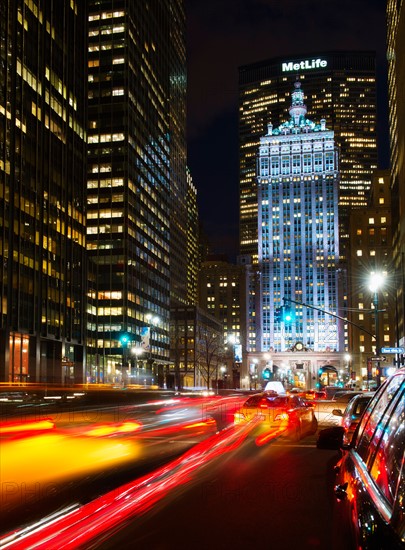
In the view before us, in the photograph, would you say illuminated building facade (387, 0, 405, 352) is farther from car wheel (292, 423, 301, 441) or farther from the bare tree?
car wheel (292, 423, 301, 441)

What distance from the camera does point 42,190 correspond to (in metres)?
76.8

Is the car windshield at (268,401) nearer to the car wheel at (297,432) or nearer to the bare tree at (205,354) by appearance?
the car wheel at (297,432)

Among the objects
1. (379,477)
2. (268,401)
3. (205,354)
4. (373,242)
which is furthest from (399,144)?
(379,477)

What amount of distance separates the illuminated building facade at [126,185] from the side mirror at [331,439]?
308 feet

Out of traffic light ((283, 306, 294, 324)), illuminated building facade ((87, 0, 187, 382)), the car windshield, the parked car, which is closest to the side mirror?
the parked car

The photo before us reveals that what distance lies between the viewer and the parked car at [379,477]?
2777 millimetres

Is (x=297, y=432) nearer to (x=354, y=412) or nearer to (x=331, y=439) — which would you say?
(x=354, y=412)

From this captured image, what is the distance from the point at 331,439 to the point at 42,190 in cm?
7436

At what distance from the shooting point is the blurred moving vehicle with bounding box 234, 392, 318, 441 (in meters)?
22.2

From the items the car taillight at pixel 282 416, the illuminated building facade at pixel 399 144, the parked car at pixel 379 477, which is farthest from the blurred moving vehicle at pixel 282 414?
the illuminated building facade at pixel 399 144

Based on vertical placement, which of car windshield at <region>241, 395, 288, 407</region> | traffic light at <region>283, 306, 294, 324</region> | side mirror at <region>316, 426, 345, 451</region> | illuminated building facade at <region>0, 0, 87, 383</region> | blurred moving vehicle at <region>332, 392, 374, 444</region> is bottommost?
car windshield at <region>241, 395, 288, 407</region>

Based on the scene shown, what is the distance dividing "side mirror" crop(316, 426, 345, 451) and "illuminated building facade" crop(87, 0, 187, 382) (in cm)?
9378

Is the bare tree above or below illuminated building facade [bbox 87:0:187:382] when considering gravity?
below

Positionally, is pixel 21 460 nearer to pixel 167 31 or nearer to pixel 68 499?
pixel 68 499
